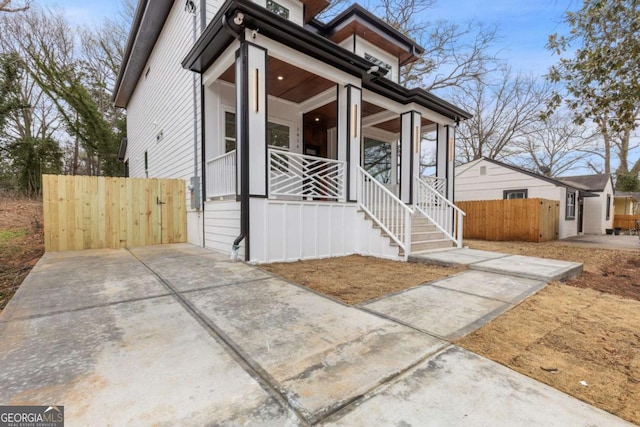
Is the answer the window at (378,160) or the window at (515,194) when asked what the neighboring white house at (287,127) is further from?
the window at (515,194)

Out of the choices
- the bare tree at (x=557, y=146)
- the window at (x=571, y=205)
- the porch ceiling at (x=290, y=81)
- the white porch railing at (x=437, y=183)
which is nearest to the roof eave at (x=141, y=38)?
the porch ceiling at (x=290, y=81)

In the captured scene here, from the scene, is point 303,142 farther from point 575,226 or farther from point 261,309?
point 575,226

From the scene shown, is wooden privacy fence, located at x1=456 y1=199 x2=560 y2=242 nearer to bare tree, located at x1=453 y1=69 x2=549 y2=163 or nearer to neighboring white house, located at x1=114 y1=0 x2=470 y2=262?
neighboring white house, located at x1=114 y1=0 x2=470 y2=262

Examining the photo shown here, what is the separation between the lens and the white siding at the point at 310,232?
4816 millimetres

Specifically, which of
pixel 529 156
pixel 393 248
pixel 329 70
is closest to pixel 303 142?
pixel 329 70

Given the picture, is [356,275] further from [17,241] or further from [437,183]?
[17,241]

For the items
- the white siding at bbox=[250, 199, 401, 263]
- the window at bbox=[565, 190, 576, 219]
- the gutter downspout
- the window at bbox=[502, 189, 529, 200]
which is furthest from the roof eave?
the window at bbox=[565, 190, 576, 219]

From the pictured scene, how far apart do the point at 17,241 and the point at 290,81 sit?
768 centimetres

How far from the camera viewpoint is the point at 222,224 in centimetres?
562

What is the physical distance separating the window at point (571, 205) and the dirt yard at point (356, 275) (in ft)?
42.3

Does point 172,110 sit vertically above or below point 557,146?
below

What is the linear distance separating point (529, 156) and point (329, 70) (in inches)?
914

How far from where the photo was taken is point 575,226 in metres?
14.5

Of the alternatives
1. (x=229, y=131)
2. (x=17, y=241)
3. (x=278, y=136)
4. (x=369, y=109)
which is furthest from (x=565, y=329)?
(x=17, y=241)
